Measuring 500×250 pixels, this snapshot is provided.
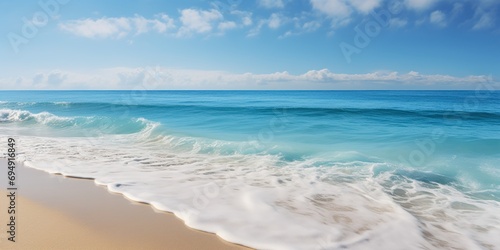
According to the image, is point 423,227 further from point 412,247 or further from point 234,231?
point 234,231

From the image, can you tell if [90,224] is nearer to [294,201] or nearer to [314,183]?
[294,201]

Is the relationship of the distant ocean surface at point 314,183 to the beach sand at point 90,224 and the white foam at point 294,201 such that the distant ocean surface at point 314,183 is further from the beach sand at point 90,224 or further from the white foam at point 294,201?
the beach sand at point 90,224

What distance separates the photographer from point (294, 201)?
5113mm

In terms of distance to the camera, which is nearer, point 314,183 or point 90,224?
point 90,224

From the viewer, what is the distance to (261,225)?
4.09m

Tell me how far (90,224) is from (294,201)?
10.4 ft

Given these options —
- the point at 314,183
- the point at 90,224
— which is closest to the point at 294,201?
the point at 314,183

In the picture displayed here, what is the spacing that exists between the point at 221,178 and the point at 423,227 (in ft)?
12.8

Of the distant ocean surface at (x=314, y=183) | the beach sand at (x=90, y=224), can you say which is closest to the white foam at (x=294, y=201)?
the distant ocean surface at (x=314, y=183)

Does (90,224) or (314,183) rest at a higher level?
(314,183)

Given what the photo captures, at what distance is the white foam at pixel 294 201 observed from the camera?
3902 millimetres

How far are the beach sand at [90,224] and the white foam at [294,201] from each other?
0.85 feet

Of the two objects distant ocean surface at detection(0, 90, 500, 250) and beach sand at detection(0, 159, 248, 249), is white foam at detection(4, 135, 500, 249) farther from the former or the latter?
beach sand at detection(0, 159, 248, 249)

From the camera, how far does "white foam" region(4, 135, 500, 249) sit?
12.8ft
